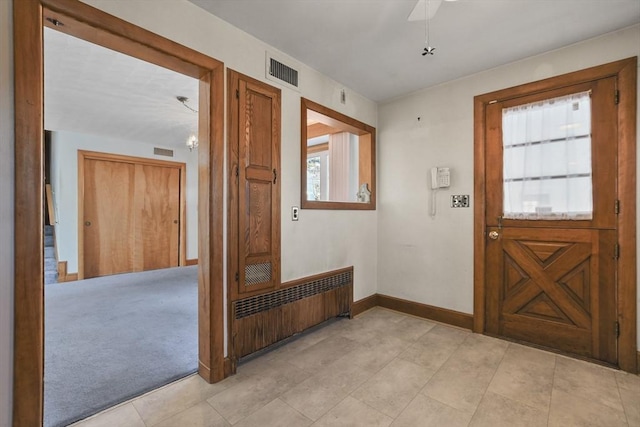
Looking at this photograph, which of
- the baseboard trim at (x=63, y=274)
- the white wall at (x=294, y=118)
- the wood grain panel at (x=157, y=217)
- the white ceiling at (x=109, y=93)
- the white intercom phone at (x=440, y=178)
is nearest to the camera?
the white wall at (x=294, y=118)

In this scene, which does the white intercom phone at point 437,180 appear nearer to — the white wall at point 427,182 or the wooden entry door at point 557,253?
the white wall at point 427,182

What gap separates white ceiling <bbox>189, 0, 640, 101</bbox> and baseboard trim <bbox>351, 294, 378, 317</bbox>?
8.62ft

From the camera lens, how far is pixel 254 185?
238 centimetres

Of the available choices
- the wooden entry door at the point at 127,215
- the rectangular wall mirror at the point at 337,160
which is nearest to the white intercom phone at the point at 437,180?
the rectangular wall mirror at the point at 337,160

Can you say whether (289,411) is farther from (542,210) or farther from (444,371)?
(542,210)

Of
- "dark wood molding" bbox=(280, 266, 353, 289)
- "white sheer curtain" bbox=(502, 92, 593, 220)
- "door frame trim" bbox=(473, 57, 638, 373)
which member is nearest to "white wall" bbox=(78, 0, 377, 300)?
"dark wood molding" bbox=(280, 266, 353, 289)

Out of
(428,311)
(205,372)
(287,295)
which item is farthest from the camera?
(428,311)

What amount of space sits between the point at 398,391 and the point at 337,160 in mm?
A: 3228

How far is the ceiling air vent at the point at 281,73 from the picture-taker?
8.13ft

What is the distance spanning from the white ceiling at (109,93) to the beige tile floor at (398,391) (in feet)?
9.54

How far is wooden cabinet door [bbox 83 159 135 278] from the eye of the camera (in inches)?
213

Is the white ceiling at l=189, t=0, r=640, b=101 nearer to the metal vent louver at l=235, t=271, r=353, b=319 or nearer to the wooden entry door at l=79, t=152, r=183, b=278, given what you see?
the metal vent louver at l=235, t=271, r=353, b=319

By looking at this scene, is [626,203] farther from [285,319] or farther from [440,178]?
[285,319]

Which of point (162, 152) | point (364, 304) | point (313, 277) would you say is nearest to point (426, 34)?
point (313, 277)
